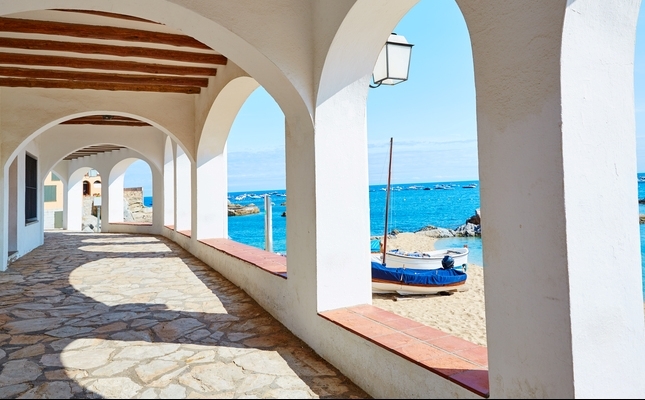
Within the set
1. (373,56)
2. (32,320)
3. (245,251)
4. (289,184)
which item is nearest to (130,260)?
(245,251)

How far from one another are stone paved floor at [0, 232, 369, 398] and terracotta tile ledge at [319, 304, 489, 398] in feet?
1.24

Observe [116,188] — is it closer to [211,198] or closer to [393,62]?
[211,198]

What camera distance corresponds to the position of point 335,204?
10.5 feet

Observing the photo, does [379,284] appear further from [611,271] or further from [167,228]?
[611,271]

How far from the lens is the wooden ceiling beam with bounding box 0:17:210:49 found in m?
4.30

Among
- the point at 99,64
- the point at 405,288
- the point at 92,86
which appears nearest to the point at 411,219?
the point at 405,288

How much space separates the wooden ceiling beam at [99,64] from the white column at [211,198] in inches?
73.9

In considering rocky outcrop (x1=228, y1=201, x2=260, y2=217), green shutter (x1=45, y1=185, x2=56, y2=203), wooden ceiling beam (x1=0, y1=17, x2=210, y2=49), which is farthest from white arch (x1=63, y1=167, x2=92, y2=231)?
rocky outcrop (x1=228, y1=201, x2=260, y2=217)

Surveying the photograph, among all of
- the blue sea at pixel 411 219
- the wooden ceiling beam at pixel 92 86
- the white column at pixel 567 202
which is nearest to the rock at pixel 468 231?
the blue sea at pixel 411 219

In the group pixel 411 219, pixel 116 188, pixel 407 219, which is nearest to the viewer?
pixel 116 188

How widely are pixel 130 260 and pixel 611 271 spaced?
26.5 ft

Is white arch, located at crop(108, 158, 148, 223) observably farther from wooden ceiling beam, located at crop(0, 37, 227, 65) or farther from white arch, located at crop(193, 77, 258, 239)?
wooden ceiling beam, located at crop(0, 37, 227, 65)

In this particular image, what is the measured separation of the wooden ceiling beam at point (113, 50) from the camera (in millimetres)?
4867

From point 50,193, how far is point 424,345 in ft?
96.1
